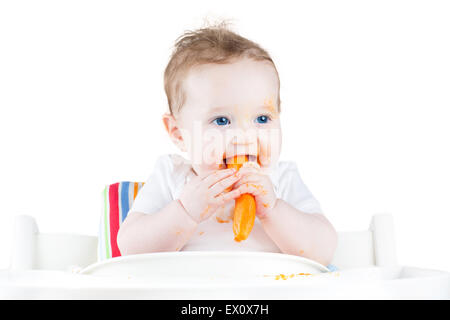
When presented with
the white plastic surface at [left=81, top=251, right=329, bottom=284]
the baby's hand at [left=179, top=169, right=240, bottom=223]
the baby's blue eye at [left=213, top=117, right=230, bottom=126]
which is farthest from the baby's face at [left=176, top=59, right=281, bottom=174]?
the white plastic surface at [left=81, top=251, right=329, bottom=284]

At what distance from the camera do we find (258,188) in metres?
1.43

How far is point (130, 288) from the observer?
1009 mm

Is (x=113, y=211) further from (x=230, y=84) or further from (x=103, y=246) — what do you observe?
(x=230, y=84)

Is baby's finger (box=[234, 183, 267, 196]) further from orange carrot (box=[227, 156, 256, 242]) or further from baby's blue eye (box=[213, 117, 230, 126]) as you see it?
baby's blue eye (box=[213, 117, 230, 126])

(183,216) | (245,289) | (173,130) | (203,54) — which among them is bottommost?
(245,289)

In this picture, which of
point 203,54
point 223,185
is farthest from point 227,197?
point 203,54

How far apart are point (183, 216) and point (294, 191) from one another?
396 mm

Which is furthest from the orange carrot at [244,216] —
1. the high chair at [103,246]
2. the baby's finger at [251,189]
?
the high chair at [103,246]

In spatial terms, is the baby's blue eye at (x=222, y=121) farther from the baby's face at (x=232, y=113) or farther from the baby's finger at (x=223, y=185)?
the baby's finger at (x=223, y=185)

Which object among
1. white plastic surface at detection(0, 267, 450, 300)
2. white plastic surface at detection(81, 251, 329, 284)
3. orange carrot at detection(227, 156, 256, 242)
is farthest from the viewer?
orange carrot at detection(227, 156, 256, 242)

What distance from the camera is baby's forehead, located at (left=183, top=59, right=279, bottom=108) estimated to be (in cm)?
153

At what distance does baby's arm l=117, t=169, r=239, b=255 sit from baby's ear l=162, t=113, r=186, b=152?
0.25 metres

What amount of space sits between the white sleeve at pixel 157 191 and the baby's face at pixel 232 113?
0.44 ft
